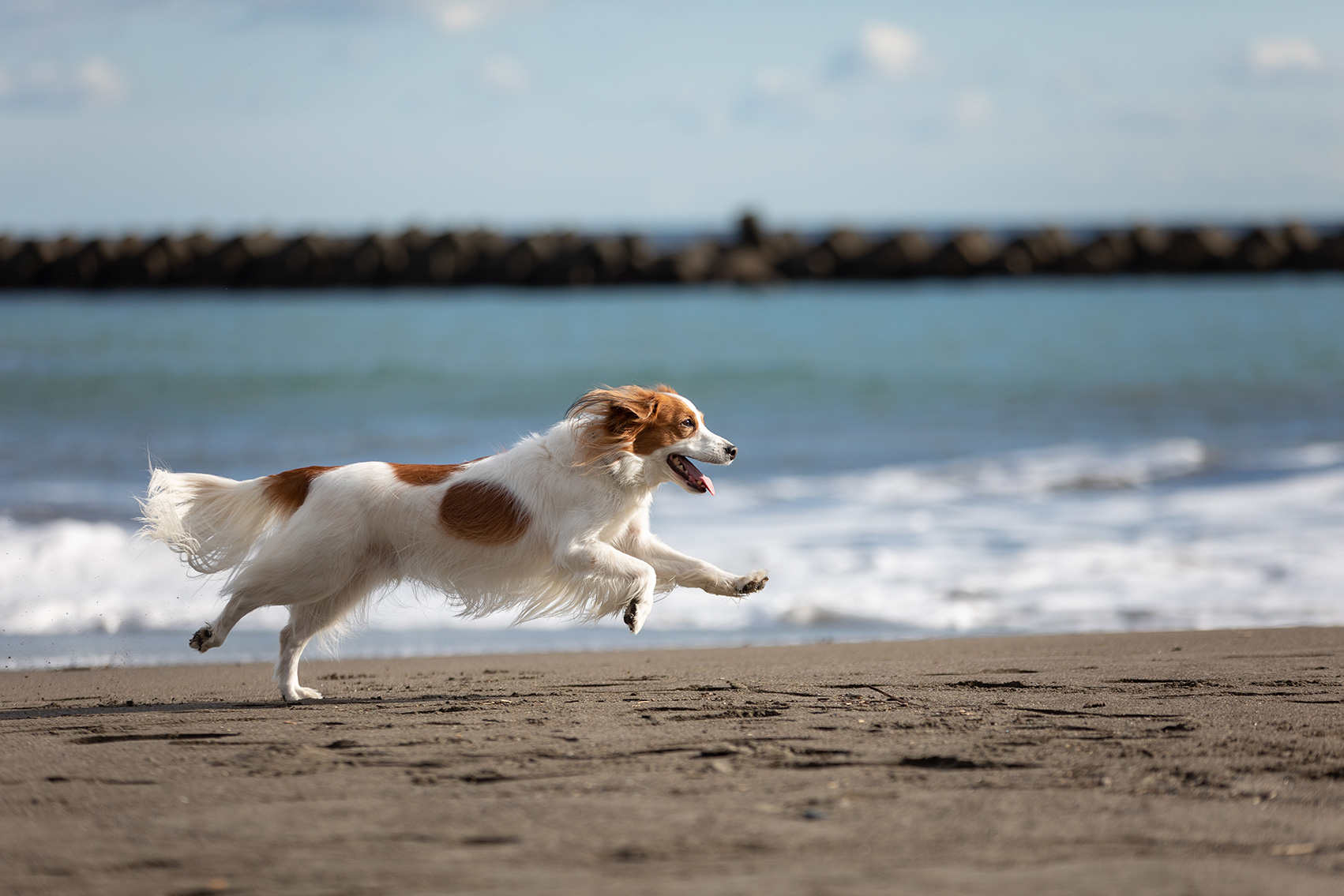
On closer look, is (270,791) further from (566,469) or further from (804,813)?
(566,469)

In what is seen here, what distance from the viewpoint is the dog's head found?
489cm

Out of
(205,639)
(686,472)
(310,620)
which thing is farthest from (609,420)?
(205,639)

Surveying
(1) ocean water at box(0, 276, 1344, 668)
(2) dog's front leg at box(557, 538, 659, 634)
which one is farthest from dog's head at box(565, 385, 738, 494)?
(1) ocean water at box(0, 276, 1344, 668)

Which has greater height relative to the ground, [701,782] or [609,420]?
[609,420]

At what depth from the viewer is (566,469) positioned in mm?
4922

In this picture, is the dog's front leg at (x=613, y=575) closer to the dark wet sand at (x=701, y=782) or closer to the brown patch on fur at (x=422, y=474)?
the dark wet sand at (x=701, y=782)

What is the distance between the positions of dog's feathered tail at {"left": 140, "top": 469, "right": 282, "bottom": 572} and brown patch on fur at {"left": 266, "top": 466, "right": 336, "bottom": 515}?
2cm

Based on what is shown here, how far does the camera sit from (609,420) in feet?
16.1

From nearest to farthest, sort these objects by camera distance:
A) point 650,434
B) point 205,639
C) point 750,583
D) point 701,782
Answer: point 701,782, point 205,639, point 750,583, point 650,434

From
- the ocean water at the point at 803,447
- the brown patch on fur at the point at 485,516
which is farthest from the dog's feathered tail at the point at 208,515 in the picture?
the brown patch on fur at the point at 485,516

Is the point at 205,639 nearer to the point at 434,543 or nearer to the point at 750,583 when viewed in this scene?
the point at 434,543

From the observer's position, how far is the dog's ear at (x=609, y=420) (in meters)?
4.88

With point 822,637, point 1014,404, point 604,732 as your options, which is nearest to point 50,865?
point 604,732

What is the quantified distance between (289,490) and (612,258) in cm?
3156
